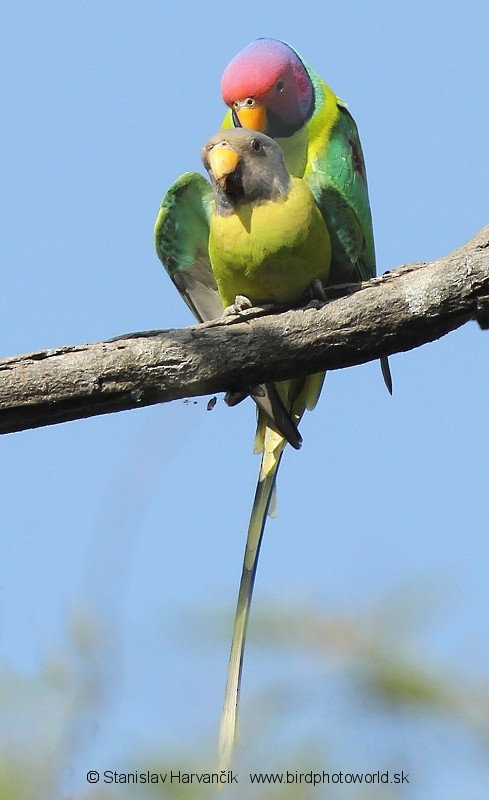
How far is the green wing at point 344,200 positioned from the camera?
518 cm

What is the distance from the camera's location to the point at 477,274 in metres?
3.96

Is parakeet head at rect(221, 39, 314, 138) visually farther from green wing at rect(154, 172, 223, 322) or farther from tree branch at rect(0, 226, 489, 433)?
tree branch at rect(0, 226, 489, 433)

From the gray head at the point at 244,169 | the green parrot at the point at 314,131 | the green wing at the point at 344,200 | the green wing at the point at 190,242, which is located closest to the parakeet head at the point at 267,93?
the green parrot at the point at 314,131

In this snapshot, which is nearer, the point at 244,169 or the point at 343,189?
the point at 244,169

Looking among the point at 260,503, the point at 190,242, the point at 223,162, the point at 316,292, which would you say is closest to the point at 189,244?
the point at 190,242

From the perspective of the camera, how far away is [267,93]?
5723mm

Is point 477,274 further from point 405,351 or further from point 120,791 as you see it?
point 120,791

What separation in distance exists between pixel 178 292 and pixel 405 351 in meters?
1.79

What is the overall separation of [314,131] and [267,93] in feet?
1.13

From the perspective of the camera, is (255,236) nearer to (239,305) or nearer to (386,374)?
(239,305)

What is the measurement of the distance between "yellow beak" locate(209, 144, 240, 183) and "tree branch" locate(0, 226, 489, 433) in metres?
0.91

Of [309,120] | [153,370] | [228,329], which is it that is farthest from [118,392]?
[309,120]

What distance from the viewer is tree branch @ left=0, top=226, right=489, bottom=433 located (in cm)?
394

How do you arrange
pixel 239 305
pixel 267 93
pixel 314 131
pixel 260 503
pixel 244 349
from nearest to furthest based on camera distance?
1. pixel 244 349
2. pixel 239 305
3. pixel 260 503
4. pixel 314 131
5. pixel 267 93
